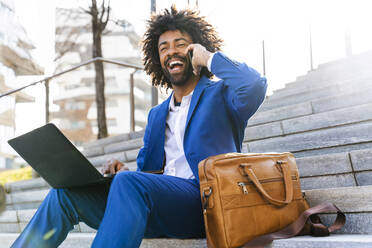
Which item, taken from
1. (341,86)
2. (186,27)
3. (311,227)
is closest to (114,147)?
(341,86)

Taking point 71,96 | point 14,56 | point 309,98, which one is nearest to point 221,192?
point 309,98

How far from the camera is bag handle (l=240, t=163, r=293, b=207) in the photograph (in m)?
1.73

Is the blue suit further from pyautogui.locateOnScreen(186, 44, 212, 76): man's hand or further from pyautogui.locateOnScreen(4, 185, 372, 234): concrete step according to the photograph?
pyautogui.locateOnScreen(4, 185, 372, 234): concrete step

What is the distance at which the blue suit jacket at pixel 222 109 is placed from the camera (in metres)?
1.93

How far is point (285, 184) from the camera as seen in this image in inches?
73.7

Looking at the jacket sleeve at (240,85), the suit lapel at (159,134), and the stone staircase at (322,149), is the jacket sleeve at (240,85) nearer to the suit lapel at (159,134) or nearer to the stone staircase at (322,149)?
the suit lapel at (159,134)

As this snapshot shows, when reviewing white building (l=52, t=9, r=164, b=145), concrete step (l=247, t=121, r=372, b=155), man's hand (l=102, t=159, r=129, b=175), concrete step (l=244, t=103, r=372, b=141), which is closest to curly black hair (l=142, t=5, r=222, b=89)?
man's hand (l=102, t=159, r=129, b=175)

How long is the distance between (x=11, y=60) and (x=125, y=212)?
11.3m

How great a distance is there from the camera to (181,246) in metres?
2.00

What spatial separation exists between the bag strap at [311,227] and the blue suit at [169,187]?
1.10ft

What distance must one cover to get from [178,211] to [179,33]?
1193mm

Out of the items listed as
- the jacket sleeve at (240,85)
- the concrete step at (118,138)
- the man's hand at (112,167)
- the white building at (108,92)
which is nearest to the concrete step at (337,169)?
the man's hand at (112,167)

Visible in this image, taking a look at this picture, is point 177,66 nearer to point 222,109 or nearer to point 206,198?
point 222,109

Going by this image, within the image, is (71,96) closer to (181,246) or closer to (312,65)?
(312,65)
